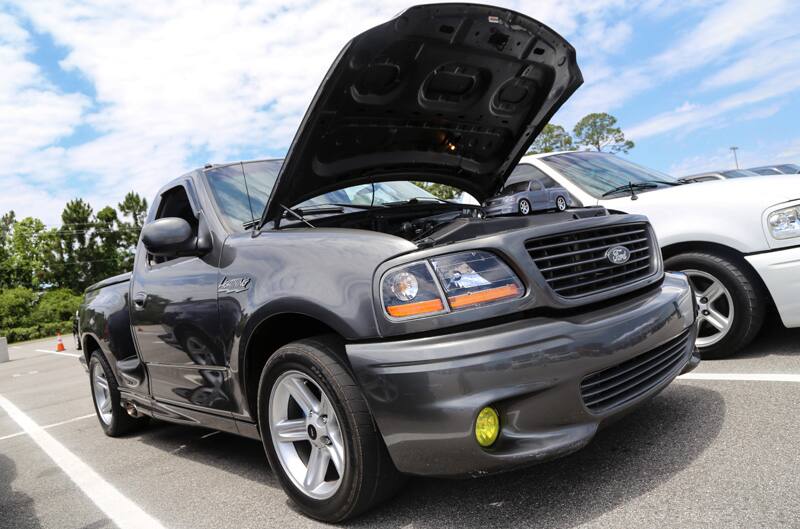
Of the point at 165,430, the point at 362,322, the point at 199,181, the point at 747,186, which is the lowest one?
the point at 165,430

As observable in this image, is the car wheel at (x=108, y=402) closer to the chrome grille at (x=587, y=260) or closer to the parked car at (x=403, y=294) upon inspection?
the parked car at (x=403, y=294)

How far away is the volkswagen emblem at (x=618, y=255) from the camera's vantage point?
269 cm

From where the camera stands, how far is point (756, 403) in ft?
10.7


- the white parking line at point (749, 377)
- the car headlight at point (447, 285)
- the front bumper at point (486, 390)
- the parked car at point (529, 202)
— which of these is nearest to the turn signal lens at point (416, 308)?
the car headlight at point (447, 285)

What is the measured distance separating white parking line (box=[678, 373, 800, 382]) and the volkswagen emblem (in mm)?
1564

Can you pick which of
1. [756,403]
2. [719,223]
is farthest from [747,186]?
[756,403]

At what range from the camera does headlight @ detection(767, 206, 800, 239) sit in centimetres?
396

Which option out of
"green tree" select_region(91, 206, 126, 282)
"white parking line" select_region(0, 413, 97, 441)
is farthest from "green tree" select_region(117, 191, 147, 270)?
"white parking line" select_region(0, 413, 97, 441)

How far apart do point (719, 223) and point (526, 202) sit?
1.69 m

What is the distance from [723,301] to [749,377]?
2.39 feet

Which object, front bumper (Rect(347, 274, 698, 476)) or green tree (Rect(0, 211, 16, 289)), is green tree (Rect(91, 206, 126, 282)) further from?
front bumper (Rect(347, 274, 698, 476))

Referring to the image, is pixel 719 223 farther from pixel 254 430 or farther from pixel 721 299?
pixel 254 430

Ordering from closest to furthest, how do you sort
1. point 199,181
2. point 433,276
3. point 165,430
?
point 433,276 < point 199,181 < point 165,430

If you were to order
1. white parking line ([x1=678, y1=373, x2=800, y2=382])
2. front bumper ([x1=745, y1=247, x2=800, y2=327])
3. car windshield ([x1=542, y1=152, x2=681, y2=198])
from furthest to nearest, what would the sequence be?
car windshield ([x1=542, y1=152, x2=681, y2=198])
front bumper ([x1=745, y1=247, x2=800, y2=327])
white parking line ([x1=678, y1=373, x2=800, y2=382])
